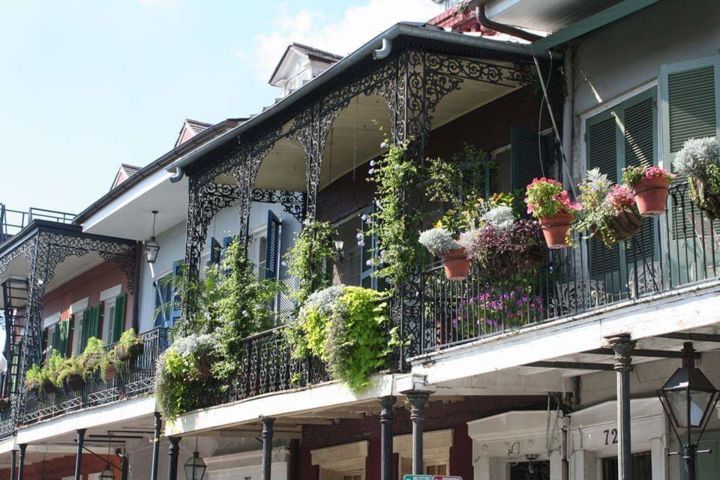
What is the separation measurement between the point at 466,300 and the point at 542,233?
3.00ft

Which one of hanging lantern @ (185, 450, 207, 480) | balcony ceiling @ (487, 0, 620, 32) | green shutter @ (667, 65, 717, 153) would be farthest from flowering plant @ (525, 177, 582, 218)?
hanging lantern @ (185, 450, 207, 480)

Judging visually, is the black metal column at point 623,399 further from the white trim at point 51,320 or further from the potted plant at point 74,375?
the white trim at point 51,320

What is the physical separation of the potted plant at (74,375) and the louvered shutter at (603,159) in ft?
33.7

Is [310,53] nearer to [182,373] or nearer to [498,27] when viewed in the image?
[182,373]

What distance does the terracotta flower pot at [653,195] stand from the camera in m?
8.17

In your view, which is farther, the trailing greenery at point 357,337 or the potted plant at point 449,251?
the trailing greenery at point 357,337

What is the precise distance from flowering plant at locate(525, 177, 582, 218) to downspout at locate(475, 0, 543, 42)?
266 centimetres

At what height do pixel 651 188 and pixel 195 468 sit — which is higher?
pixel 651 188

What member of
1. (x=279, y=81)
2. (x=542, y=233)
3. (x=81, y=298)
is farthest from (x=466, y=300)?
(x=81, y=298)

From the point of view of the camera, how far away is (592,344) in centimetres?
851

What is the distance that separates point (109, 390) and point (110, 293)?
549cm

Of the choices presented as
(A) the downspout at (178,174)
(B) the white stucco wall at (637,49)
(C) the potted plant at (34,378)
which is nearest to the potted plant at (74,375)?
(C) the potted plant at (34,378)

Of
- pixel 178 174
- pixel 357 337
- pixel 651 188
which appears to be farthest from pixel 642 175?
pixel 178 174

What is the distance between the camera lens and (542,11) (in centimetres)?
1109
